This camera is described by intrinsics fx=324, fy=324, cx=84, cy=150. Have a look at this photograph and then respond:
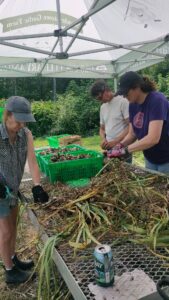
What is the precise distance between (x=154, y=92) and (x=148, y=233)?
5.23 ft

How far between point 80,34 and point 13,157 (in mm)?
3281

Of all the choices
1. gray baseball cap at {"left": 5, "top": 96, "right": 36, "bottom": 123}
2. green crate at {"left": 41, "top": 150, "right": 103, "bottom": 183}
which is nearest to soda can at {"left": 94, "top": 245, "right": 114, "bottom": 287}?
Result: gray baseball cap at {"left": 5, "top": 96, "right": 36, "bottom": 123}

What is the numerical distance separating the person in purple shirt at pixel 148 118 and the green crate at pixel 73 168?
0.64ft

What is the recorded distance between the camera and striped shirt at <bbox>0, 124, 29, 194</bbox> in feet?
8.33

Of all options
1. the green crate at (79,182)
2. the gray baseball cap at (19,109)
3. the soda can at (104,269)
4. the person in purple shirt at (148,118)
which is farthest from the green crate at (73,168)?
the soda can at (104,269)

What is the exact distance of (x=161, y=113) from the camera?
2834mm

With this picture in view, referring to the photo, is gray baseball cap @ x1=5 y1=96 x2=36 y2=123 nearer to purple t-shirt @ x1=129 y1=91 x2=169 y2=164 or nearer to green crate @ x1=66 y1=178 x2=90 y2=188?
green crate @ x1=66 y1=178 x2=90 y2=188

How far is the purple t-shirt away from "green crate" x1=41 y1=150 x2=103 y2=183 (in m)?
0.47

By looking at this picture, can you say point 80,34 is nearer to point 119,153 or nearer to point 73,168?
point 119,153

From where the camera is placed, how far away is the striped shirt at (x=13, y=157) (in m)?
2.54

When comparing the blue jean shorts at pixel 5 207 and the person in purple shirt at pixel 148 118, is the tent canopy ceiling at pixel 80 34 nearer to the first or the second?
the person in purple shirt at pixel 148 118

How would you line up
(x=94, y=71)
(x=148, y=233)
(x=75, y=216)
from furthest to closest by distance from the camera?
(x=94, y=71), (x=75, y=216), (x=148, y=233)

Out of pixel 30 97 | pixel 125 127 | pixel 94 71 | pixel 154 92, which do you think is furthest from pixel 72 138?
pixel 30 97

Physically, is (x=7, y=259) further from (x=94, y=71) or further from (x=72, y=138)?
(x=94, y=71)
